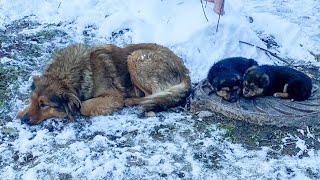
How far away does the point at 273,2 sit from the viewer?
10305 millimetres

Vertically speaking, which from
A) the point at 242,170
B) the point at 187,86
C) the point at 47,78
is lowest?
the point at 242,170

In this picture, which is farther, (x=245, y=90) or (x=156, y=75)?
(x=156, y=75)

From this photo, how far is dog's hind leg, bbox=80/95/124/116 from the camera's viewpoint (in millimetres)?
6418

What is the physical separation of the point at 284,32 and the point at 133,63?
3.36 m

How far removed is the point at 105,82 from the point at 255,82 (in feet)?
6.96

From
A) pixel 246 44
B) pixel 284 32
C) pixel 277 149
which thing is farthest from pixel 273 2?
pixel 277 149

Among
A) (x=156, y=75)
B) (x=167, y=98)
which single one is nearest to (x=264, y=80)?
(x=167, y=98)

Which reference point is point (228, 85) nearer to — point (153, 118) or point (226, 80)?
point (226, 80)

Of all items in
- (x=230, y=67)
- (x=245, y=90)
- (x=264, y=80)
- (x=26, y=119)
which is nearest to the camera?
(x=26, y=119)

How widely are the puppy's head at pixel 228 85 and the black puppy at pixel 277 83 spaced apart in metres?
0.10

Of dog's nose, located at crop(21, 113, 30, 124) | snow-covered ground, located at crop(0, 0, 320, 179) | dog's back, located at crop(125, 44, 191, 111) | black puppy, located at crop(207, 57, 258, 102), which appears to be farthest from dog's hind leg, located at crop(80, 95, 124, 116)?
black puppy, located at crop(207, 57, 258, 102)

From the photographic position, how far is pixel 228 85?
6.29 metres

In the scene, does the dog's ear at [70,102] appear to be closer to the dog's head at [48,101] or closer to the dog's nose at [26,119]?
the dog's head at [48,101]

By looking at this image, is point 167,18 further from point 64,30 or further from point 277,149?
point 277,149
